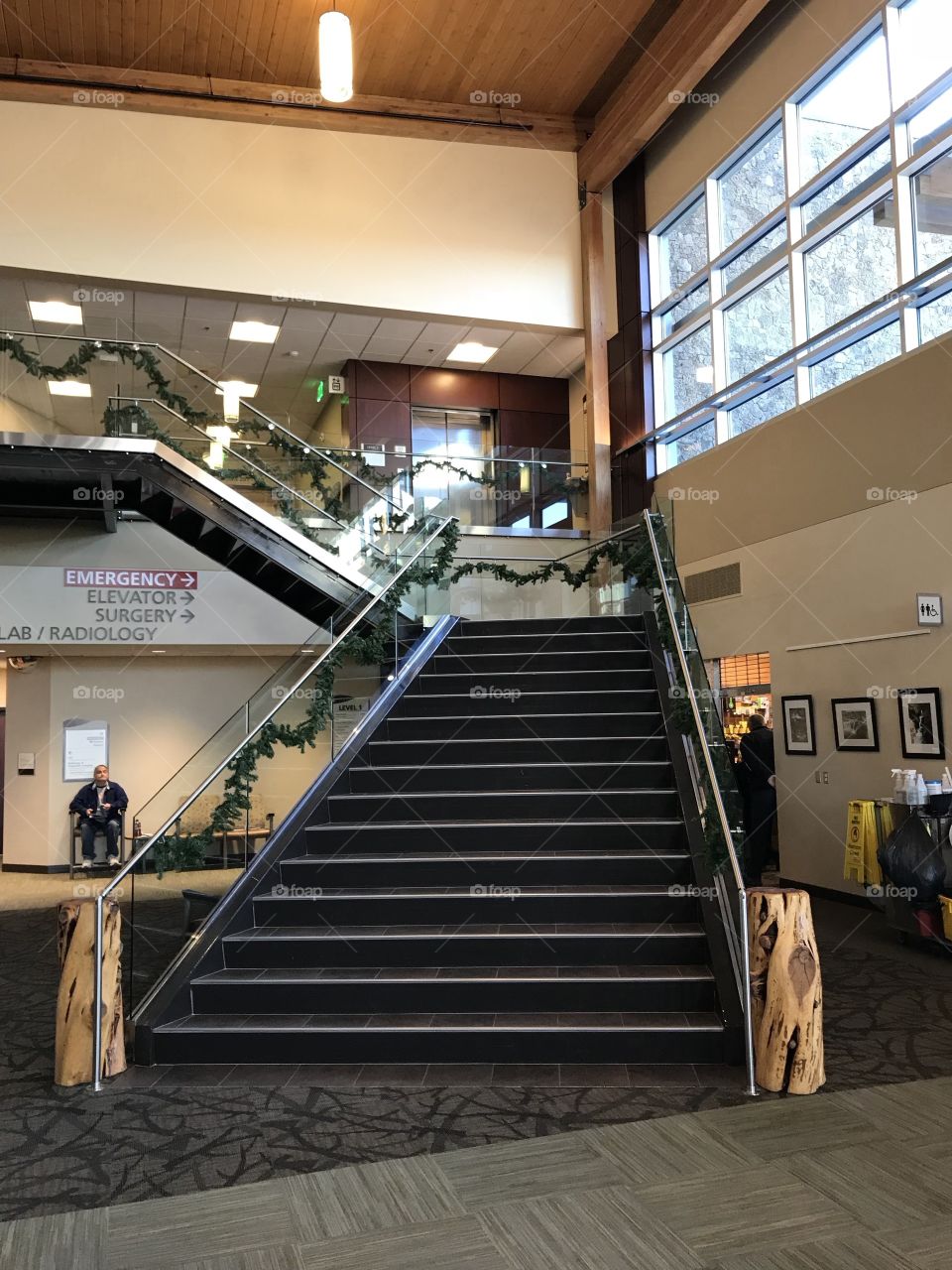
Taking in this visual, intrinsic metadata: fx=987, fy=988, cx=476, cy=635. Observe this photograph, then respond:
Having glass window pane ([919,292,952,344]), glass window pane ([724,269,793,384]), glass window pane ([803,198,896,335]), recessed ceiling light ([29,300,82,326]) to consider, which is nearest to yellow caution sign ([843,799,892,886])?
glass window pane ([919,292,952,344])

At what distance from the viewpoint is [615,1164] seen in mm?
3568

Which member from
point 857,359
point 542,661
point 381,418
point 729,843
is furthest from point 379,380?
point 729,843

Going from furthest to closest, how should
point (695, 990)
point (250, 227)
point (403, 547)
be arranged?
point (250, 227) → point (403, 547) → point (695, 990)

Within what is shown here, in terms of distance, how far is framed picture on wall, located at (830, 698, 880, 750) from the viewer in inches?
334

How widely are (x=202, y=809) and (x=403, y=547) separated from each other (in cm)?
406

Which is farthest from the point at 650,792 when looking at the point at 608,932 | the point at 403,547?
the point at 403,547

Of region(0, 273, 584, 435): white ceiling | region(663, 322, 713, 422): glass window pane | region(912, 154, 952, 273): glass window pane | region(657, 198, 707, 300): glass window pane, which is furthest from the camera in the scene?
region(657, 198, 707, 300): glass window pane

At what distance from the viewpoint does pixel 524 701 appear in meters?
7.56

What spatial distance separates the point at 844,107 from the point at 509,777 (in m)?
7.60

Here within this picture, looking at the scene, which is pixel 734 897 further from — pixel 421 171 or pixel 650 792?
pixel 421 171

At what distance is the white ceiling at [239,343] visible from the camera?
9883 millimetres

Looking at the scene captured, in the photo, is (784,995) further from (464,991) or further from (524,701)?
(524,701)

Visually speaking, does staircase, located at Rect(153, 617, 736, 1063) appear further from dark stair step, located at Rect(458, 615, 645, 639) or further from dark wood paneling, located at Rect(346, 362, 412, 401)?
dark wood paneling, located at Rect(346, 362, 412, 401)

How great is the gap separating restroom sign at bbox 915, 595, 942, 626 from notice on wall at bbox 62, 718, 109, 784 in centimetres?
1084
